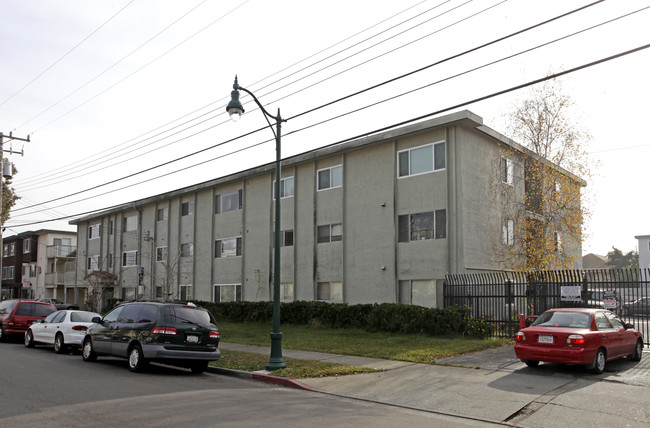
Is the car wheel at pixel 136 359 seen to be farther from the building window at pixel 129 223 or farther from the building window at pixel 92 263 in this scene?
the building window at pixel 92 263

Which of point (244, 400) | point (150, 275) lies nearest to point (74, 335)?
point (244, 400)

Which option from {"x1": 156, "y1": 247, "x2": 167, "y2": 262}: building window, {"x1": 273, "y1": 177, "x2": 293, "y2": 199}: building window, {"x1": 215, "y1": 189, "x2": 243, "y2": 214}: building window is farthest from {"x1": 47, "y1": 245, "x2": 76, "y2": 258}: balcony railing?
{"x1": 273, "y1": 177, "x2": 293, "y2": 199}: building window

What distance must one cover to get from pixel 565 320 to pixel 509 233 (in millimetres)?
11778

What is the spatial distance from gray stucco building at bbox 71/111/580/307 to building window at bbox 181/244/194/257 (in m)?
0.07

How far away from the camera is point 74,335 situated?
16.7 m

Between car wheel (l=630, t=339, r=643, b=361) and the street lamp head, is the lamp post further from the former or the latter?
car wheel (l=630, t=339, r=643, b=361)

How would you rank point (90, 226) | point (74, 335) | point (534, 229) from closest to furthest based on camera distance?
point (74, 335) → point (534, 229) → point (90, 226)

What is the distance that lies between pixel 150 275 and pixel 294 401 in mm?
29874

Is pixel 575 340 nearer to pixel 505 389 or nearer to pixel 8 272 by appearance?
pixel 505 389

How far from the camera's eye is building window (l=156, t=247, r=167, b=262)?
118 feet

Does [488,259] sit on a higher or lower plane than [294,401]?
higher

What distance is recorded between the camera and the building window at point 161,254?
36.1 metres

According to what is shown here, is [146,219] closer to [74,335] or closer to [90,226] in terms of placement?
[90,226]

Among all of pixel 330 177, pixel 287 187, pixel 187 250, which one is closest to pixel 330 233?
pixel 330 177
